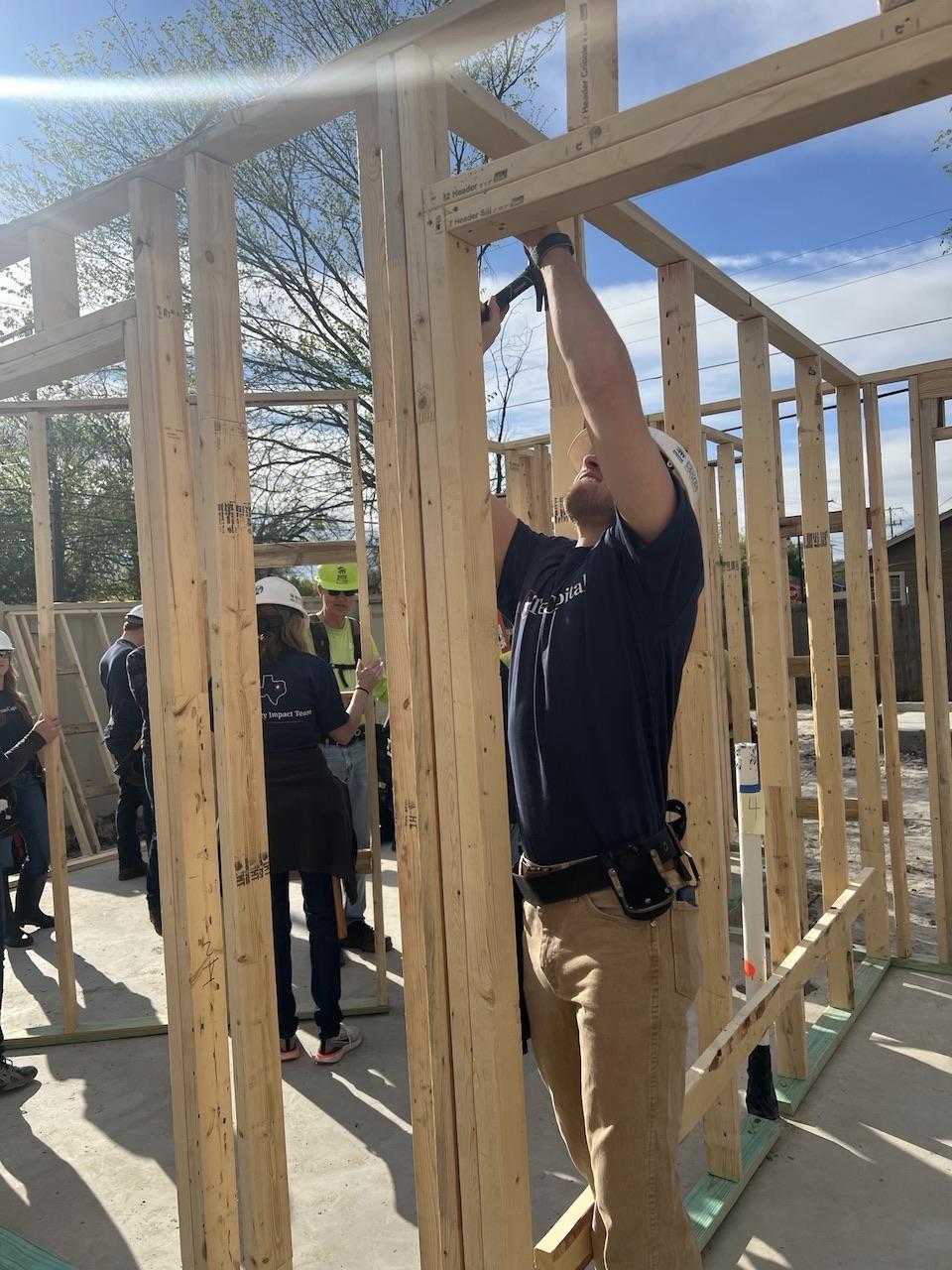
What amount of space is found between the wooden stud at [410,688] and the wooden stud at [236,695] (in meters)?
0.34

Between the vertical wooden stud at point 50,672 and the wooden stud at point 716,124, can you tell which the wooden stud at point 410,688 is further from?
the vertical wooden stud at point 50,672

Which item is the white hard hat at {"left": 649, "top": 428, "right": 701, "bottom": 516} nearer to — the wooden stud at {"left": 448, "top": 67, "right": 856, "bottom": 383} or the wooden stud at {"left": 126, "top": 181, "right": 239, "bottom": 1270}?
the wooden stud at {"left": 448, "top": 67, "right": 856, "bottom": 383}

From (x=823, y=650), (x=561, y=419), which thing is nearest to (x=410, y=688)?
(x=561, y=419)

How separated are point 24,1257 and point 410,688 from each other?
233 cm

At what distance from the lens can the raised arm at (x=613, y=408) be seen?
1.74 m

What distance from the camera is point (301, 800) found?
3873 millimetres

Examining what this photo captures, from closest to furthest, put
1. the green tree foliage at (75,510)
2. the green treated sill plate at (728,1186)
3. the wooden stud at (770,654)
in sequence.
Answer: the green treated sill plate at (728,1186) < the wooden stud at (770,654) < the green tree foliage at (75,510)

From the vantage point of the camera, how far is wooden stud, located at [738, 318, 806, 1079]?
3.50 meters

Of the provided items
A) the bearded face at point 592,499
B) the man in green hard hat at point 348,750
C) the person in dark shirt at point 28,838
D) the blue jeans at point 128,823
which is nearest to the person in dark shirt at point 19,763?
the person in dark shirt at point 28,838

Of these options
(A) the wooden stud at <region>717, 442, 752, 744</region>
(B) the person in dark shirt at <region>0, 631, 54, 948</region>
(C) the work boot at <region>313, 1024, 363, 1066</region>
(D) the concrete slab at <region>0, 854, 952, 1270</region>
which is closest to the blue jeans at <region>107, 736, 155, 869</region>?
(B) the person in dark shirt at <region>0, 631, 54, 948</region>

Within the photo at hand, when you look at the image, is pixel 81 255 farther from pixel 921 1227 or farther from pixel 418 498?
pixel 921 1227

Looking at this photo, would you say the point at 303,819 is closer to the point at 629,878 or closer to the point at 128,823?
the point at 629,878

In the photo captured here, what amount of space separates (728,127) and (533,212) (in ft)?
1.33

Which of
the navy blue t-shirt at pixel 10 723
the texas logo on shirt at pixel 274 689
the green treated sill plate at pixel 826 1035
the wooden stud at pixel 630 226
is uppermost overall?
the wooden stud at pixel 630 226
